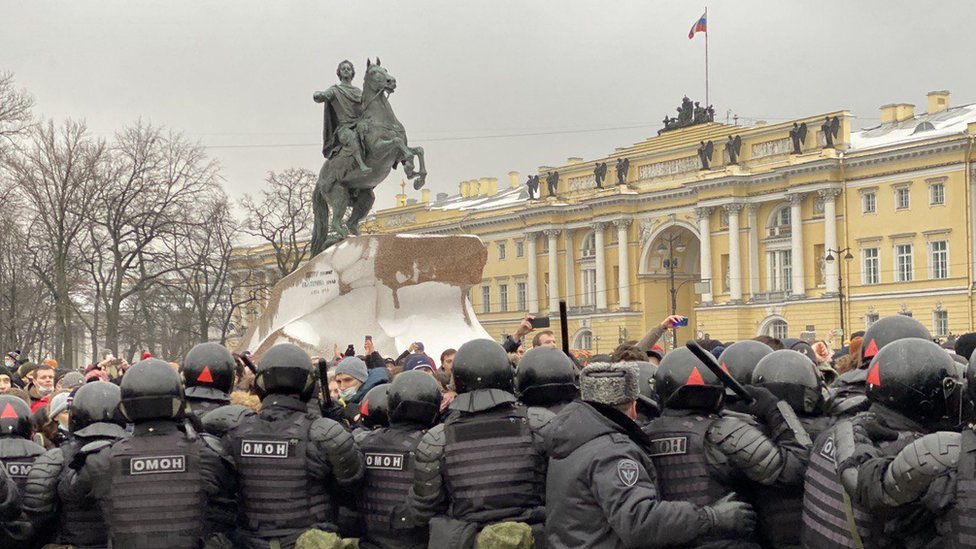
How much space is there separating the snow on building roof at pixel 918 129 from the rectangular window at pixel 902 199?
2442mm

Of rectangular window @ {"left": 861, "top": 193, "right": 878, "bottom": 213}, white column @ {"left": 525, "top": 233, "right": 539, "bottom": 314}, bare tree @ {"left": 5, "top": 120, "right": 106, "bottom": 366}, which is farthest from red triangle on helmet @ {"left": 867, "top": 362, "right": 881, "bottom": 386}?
white column @ {"left": 525, "top": 233, "right": 539, "bottom": 314}

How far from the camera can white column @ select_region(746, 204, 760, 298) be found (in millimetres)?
73312

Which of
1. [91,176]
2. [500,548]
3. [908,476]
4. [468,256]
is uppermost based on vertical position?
[91,176]

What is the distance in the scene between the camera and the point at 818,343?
11789 mm

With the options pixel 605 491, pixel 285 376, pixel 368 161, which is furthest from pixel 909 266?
pixel 605 491

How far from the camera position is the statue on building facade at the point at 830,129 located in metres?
68.1

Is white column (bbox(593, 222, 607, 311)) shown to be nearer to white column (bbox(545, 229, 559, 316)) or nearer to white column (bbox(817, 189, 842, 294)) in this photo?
white column (bbox(545, 229, 559, 316))

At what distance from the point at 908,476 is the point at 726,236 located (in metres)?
71.3

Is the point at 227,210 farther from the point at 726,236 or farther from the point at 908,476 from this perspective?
the point at 908,476

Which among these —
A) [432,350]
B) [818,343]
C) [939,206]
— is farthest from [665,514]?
[939,206]

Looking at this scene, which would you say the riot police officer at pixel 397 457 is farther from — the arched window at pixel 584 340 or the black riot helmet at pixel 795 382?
the arched window at pixel 584 340

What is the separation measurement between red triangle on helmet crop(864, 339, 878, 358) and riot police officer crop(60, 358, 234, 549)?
3185mm

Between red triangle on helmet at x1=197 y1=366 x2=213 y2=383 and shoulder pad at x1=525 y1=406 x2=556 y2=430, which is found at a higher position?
red triangle on helmet at x1=197 y1=366 x2=213 y2=383

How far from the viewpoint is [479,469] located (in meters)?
6.12
